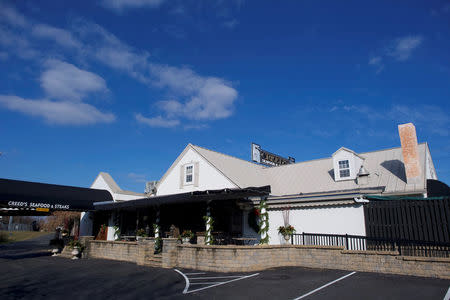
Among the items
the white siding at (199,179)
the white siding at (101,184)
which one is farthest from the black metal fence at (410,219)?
the white siding at (101,184)

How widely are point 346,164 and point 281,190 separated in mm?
4561

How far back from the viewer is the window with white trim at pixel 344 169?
1909 cm

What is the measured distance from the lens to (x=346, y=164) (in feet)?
63.1

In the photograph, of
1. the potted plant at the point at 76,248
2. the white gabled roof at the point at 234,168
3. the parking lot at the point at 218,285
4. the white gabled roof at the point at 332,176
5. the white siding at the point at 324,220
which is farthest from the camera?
the white gabled roof at the point at 234,168

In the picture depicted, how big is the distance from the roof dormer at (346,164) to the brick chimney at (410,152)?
105 inches

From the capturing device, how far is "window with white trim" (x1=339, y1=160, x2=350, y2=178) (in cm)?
1909

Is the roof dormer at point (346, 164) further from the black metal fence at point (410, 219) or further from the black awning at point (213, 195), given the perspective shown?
the black awning at point (213, 195)

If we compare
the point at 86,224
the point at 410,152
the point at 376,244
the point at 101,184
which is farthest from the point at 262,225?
the point at 86,224

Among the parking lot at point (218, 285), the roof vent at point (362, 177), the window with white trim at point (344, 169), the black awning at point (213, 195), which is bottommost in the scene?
the parking lot at point (218, 285)

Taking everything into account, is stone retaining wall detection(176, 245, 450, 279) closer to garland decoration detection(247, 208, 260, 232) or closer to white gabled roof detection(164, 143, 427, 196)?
garland decoration detection(247, 208, 260, 232)

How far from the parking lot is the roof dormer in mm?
7418

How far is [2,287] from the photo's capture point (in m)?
11.6

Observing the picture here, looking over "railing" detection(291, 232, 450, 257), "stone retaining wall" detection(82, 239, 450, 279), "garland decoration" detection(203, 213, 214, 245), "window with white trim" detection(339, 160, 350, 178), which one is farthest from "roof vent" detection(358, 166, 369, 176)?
"garland decoration" detection(203, 213, 214, 245)

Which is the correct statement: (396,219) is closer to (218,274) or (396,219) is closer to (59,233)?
(218,274)
